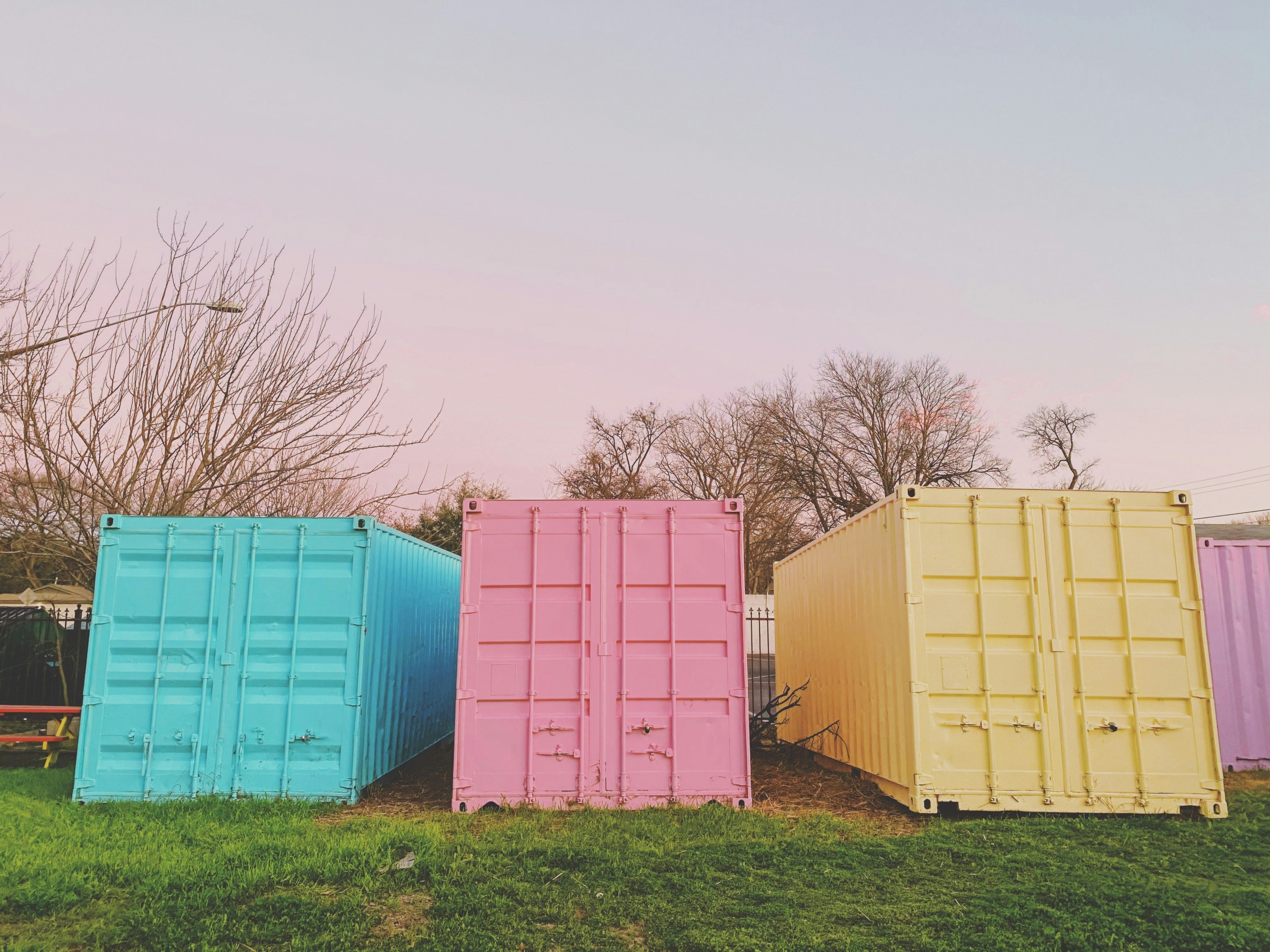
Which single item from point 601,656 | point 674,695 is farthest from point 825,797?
point 601,656

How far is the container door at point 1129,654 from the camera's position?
7.87 meters

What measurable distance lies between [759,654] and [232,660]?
1356 centimetres

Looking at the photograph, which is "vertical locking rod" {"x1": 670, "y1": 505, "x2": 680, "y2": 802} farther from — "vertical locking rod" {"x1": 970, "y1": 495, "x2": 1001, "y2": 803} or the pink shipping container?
"vertical locking rod" {"x1": 970, "y1": 495, "x2": 1001, "y2": 803}

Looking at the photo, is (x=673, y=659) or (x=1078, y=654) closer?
(x=1078, y=654)

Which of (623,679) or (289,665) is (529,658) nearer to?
(623,679)

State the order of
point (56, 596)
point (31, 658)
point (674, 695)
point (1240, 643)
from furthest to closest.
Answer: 1. point (56, 596)
2. point (31, 658)
3. point (1240, 643)
4. point (674, 695)

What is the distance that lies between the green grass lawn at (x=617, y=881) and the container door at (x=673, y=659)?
0.47 m

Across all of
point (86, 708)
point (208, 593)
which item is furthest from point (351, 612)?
point (86, 708)

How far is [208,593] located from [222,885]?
3.65 meters

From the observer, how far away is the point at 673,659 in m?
8.34

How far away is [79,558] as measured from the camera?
1191 centimetres

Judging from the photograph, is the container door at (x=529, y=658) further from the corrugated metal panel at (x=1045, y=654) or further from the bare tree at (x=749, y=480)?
the bare tree at (x=749, y=480)

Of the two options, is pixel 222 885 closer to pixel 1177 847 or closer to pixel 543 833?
pixel 543 833

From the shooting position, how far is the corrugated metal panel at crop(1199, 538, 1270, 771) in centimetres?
Result: 1085
